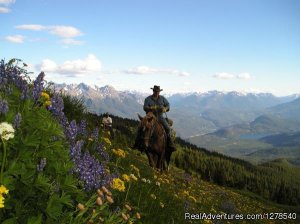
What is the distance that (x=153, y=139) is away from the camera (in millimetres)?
19703

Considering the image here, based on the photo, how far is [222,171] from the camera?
97.2 meters

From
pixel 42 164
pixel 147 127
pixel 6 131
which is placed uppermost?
pixel 6 131

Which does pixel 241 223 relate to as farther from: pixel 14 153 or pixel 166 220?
pixel 14 153

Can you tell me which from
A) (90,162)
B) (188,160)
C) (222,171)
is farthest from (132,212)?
(222,171)

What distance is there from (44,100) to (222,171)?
95508 millimetres

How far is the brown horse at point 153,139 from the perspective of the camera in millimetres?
18969

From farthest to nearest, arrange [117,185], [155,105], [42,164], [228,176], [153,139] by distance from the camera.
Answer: [228,176], [155,105], [153,139], [117,185], [42,164]

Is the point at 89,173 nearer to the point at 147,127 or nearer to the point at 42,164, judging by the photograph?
the point at 42,164

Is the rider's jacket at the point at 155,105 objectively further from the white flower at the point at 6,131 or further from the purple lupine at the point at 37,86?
the white flower at the point at 6,131

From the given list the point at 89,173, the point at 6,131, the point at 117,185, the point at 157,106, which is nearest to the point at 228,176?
the point at 157,106

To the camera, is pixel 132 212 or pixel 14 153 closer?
pixel 14 153

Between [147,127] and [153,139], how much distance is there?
1015mm

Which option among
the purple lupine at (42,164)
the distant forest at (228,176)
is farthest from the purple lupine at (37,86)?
the distant forest at (228,176)

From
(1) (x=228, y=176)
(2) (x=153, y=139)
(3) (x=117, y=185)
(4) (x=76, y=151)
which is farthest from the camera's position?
(1) (x=228, y=176)
